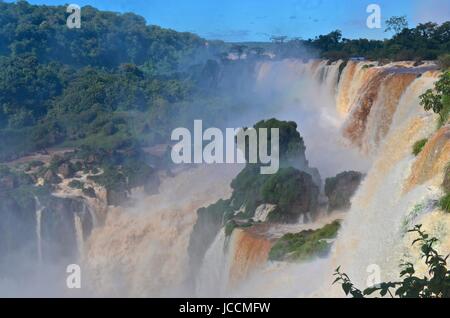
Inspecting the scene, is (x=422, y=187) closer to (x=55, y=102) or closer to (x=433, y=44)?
(x=433, y=44)

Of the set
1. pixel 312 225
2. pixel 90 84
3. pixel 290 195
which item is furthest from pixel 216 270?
pixel 90 84

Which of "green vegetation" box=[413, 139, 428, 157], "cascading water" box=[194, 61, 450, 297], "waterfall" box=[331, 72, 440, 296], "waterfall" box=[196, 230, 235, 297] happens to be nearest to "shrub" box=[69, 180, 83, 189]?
"waterfall" box=[196, 230, 235, 297]

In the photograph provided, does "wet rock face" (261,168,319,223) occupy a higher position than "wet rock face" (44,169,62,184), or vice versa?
"wet rock face" (261,168,319,223)

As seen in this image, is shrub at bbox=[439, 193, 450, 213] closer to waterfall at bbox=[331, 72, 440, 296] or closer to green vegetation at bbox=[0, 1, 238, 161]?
waterfall at bbox=[331, 72, 440, 296]

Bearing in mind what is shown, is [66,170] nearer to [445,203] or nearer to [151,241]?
[151,241]

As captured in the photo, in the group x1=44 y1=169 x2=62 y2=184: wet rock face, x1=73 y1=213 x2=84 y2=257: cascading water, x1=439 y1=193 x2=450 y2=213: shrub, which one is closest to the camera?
x1=439 y1=193 x2=450 y2=213: shrub

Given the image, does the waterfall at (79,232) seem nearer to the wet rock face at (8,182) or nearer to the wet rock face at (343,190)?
the wet rock face at (8,182)

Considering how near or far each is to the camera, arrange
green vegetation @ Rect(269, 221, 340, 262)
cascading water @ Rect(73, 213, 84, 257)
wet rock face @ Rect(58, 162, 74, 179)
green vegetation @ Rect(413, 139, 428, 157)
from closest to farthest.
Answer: green vegetation @ Rect(413, 139, 428, 157) → green vegetation @ Rect(269, 221, 340, 262) → cascading water @ Rect(73, 213, 84, 257) → wet rock face @ Rect(58, 162, 74, 179)
